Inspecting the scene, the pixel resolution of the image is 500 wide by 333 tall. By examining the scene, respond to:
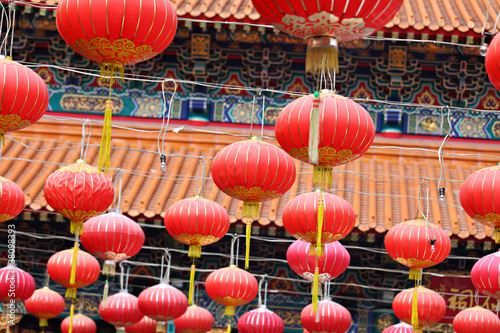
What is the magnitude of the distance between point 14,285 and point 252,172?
4312 millimetres

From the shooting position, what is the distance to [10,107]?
647 centimetres

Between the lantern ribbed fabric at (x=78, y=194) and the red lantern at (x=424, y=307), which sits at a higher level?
the lantern ribbed fabric at (x=78, y=194)

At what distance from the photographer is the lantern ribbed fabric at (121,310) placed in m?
10.5

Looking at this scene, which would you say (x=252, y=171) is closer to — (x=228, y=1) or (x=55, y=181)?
(x=55, y=181)

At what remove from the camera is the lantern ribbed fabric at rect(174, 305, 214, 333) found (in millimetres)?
10539

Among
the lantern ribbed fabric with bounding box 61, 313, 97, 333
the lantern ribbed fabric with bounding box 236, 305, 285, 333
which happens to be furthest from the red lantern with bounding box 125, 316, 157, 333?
the lantern ribbed fabric with bounding box 236, 305, 285, 333

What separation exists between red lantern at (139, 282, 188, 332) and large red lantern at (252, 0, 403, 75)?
19.7ft

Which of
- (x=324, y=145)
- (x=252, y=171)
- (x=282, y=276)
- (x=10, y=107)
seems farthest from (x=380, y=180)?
(x=10, y=107)

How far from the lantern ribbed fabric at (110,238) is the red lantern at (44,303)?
1.96 meters

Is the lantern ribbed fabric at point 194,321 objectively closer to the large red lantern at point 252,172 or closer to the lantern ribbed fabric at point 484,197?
the large red lantern at point 252,172

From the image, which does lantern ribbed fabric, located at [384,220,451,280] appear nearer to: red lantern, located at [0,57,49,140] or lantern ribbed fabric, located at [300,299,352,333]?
lantern ribbed fabric, located at [300,299,352,333]

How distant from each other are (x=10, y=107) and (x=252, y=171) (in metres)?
2.21

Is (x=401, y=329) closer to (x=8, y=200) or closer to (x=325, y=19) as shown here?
(x=8, y=200)

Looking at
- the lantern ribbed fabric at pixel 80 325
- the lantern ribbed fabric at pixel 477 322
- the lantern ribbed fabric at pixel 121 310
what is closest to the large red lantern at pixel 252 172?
the lantern ribbed fabric at pixel 477 322
